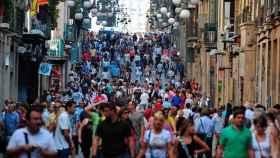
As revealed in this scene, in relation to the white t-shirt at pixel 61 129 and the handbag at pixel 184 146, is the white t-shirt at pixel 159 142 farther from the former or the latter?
the white t-shirt at pixel 61 129

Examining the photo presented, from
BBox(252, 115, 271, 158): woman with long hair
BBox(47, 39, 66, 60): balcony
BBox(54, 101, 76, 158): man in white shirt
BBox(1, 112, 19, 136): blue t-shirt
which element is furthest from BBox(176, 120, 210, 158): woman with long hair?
BBox(47, 39, 66, 60): balcony

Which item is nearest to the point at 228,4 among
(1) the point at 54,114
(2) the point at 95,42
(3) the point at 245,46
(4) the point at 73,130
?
(3) the point at 245,46

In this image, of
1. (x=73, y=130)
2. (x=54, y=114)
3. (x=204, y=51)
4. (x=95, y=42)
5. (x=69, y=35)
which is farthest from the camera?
(x=95, y=42)

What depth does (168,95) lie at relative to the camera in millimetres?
45938

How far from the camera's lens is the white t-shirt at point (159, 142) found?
15961 mm

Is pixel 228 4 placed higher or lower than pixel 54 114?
higher

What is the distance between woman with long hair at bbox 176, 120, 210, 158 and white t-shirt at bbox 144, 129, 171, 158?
6.50ft

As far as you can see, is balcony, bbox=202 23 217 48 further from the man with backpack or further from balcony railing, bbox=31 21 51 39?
the man with backpack

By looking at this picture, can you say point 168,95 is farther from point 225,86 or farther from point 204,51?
point 204,51

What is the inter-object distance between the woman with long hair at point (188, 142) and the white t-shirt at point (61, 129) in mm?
2165

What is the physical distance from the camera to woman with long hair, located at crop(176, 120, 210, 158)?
59.1ft

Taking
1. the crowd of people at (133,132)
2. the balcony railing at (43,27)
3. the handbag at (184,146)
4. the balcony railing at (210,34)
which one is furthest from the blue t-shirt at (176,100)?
the handbag at (184,146)

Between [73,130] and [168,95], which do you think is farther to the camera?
[168,95]

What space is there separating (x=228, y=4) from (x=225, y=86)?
4.08m
